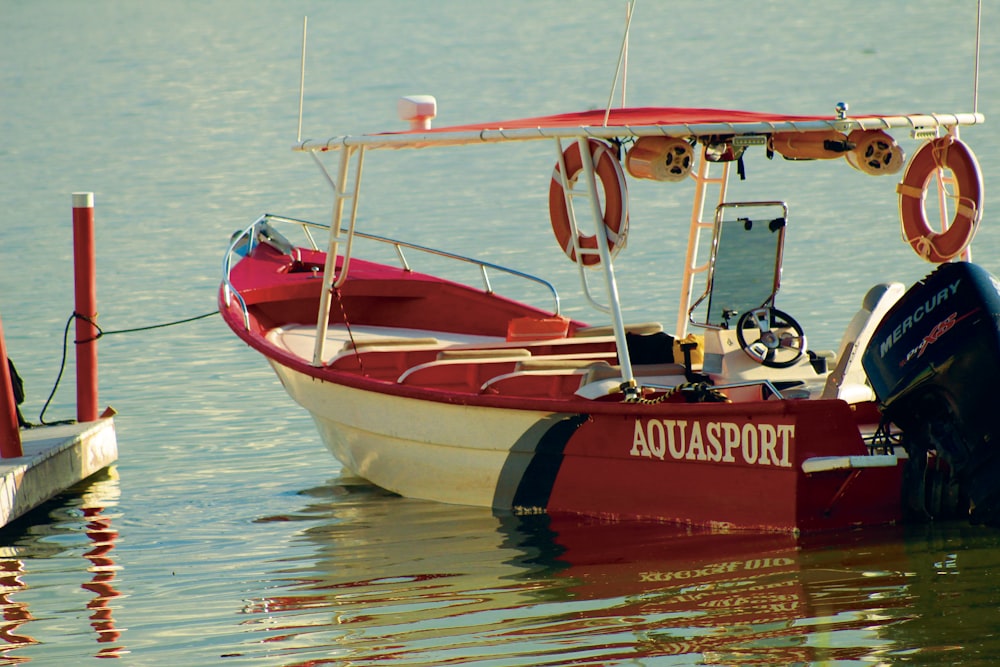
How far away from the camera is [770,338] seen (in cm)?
780

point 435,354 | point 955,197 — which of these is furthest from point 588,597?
point 435,354

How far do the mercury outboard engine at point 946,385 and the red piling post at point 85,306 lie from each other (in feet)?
17.7

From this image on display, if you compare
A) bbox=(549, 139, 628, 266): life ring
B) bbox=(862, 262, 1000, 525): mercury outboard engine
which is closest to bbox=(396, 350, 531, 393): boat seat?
bbox=(549, 139, 628, 266): life ring

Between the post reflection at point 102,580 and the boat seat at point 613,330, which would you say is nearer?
the post reflection at point 102,580

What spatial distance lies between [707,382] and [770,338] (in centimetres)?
62

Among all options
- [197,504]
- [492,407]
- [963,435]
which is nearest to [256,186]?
[197,504]

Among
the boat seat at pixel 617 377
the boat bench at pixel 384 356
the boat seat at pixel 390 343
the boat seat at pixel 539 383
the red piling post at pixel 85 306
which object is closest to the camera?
the boat seat at pixel 617 377

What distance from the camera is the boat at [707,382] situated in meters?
6.46

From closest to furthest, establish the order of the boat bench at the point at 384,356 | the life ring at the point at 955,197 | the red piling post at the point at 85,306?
the life ring at the point at 955,197 → the boat bench at the point at 384,356 → the red piling post at the point at 85,306

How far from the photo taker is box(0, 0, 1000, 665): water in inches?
245

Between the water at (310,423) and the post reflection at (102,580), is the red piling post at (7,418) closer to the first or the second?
the water at (310,423)

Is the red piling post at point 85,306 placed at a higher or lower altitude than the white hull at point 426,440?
higher

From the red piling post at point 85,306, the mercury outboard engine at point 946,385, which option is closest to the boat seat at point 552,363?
the mercury outboard engine at point 946,385

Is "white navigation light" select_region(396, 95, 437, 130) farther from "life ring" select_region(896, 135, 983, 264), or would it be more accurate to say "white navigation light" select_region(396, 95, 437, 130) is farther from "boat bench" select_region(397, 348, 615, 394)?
"life ring" select_region(896, 135, 983, 264)
